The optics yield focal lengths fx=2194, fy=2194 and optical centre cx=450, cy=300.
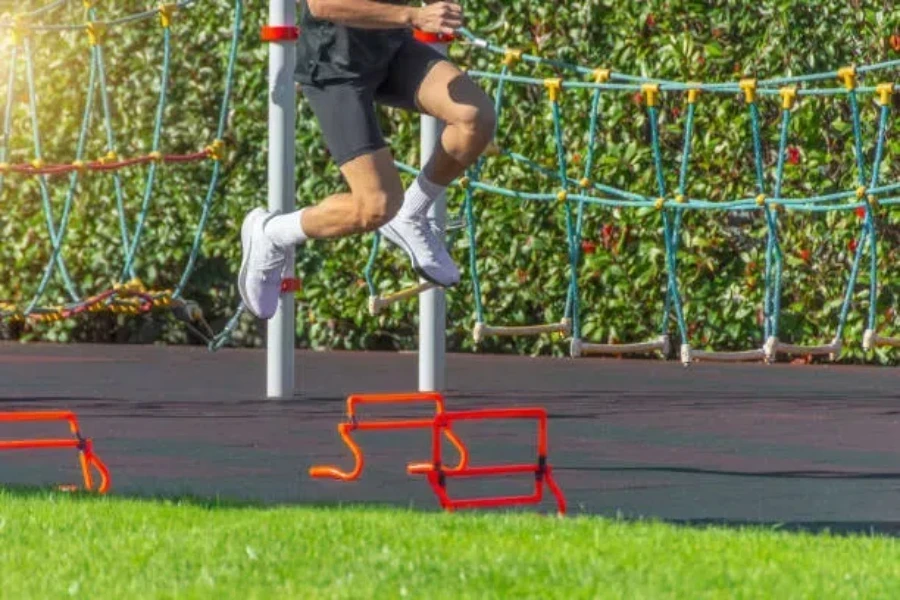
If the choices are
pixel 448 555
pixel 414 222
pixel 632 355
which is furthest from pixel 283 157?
pixel 448 555

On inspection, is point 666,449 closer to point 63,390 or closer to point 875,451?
point 875,451

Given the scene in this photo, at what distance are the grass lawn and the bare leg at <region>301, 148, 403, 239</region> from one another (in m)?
1.55

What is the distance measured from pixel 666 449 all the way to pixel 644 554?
2.49 m

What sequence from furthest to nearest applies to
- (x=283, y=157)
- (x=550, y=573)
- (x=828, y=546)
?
1. (x=283, y=157)
2. (x=828, y=546)
3. (x=550, y=573)

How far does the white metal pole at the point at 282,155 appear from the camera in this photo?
878 cm

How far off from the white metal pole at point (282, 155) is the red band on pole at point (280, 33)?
0.01 metres

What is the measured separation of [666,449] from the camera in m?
6.93

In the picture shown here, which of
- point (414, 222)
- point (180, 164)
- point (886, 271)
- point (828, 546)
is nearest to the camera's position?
point (828, 546)

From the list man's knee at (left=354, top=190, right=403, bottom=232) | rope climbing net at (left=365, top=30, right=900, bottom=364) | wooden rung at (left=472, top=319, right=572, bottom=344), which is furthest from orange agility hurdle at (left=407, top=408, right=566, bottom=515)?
wooden rung at (left=472, top=319, right=572, bottom=344)

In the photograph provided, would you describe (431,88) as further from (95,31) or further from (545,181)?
(545,181)

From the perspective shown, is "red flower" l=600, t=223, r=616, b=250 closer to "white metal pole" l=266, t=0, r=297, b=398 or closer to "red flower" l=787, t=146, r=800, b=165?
"red flower" l=787, t=146, r=800, b=165

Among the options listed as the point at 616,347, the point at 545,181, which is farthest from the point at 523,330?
the point at 545,181

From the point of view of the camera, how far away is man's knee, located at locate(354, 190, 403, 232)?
21.5 ft

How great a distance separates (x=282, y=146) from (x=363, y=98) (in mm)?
2354
